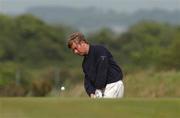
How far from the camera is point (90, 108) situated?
723 cm

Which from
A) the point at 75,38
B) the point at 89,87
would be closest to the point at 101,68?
the point at 89,87

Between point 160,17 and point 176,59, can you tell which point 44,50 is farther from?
point 160,17

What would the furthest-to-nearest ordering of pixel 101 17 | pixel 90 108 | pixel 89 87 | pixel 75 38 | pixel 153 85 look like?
pixel 101 17 → pixel 153 85 → pixel 89 87 → pixel 75 38 → pixel 90 108

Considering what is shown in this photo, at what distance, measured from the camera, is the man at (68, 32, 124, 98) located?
913cm

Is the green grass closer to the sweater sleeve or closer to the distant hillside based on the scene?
the sweater sleeve

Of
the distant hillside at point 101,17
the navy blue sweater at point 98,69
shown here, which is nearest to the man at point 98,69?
the navy blue sweater at point 98,69

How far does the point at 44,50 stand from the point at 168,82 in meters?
43.8

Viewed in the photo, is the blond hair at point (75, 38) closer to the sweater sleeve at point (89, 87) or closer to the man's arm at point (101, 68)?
the man's arm at point (101, 68)

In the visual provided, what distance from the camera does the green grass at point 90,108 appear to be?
281 inches

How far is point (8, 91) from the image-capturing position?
61.3 feet

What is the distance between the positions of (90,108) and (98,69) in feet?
6.47

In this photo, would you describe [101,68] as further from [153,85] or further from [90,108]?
[153,85]

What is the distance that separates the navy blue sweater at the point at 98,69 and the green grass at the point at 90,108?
175 cm

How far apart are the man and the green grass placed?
1757mm
